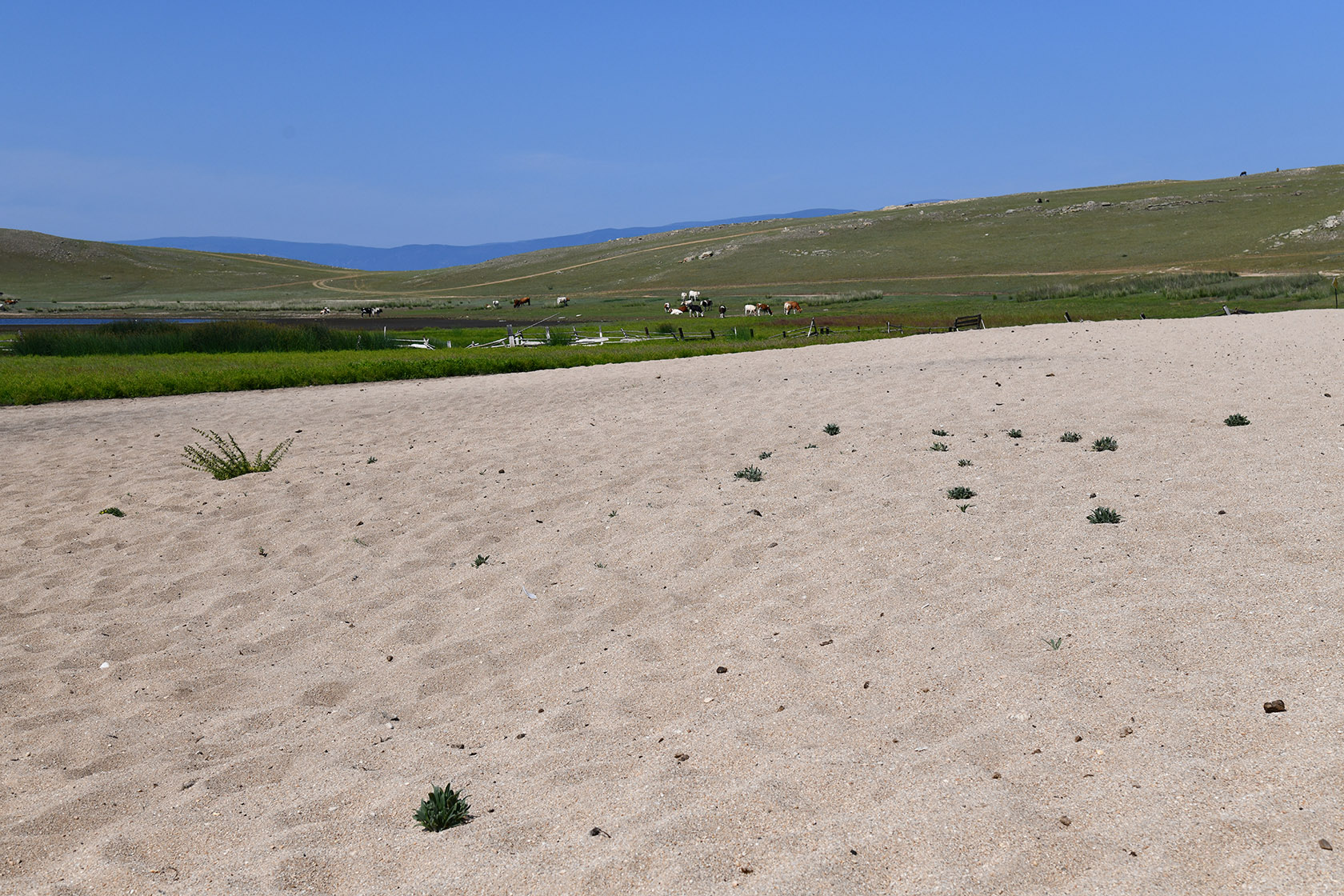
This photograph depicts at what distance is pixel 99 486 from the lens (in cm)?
1287

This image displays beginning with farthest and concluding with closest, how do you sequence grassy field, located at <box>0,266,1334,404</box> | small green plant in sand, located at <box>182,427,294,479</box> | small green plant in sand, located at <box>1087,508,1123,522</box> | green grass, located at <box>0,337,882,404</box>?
grassy field, located at <box>0,266,1334,404</box> → green grass, located at <box>0,337,882,404</box> → small green plant in sand, located at <box>182,427,294,479</box> → small green plant in sand, located at <box>1087,508,1123,522</box>

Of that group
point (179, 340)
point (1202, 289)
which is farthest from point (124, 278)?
point (1202, 289)

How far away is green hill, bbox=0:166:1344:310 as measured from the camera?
96562mm

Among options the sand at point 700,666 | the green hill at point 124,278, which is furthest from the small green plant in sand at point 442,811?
the green hill at point 124,278

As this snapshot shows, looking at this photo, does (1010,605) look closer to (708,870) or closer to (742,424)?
(708,870)

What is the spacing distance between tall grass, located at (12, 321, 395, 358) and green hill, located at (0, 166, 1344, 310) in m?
61.7

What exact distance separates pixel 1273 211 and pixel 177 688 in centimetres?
13488

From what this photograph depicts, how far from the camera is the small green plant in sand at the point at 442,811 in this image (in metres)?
4.66

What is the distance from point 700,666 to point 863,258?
121383 millimetres

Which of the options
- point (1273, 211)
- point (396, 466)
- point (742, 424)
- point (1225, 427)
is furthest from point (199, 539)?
point (1273, 211)

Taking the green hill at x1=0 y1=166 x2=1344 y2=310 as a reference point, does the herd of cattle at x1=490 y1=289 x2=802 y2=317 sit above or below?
below

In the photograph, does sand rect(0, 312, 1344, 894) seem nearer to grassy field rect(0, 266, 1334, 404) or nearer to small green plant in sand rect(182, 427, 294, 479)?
small green plant in sand rect(182, 427, 294, 479)

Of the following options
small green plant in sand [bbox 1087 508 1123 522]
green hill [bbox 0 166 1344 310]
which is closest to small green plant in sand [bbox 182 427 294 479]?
small green plant in sand [bbox 1087 508 1123 522]

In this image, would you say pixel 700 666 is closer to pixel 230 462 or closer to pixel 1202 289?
pixel 230 462
